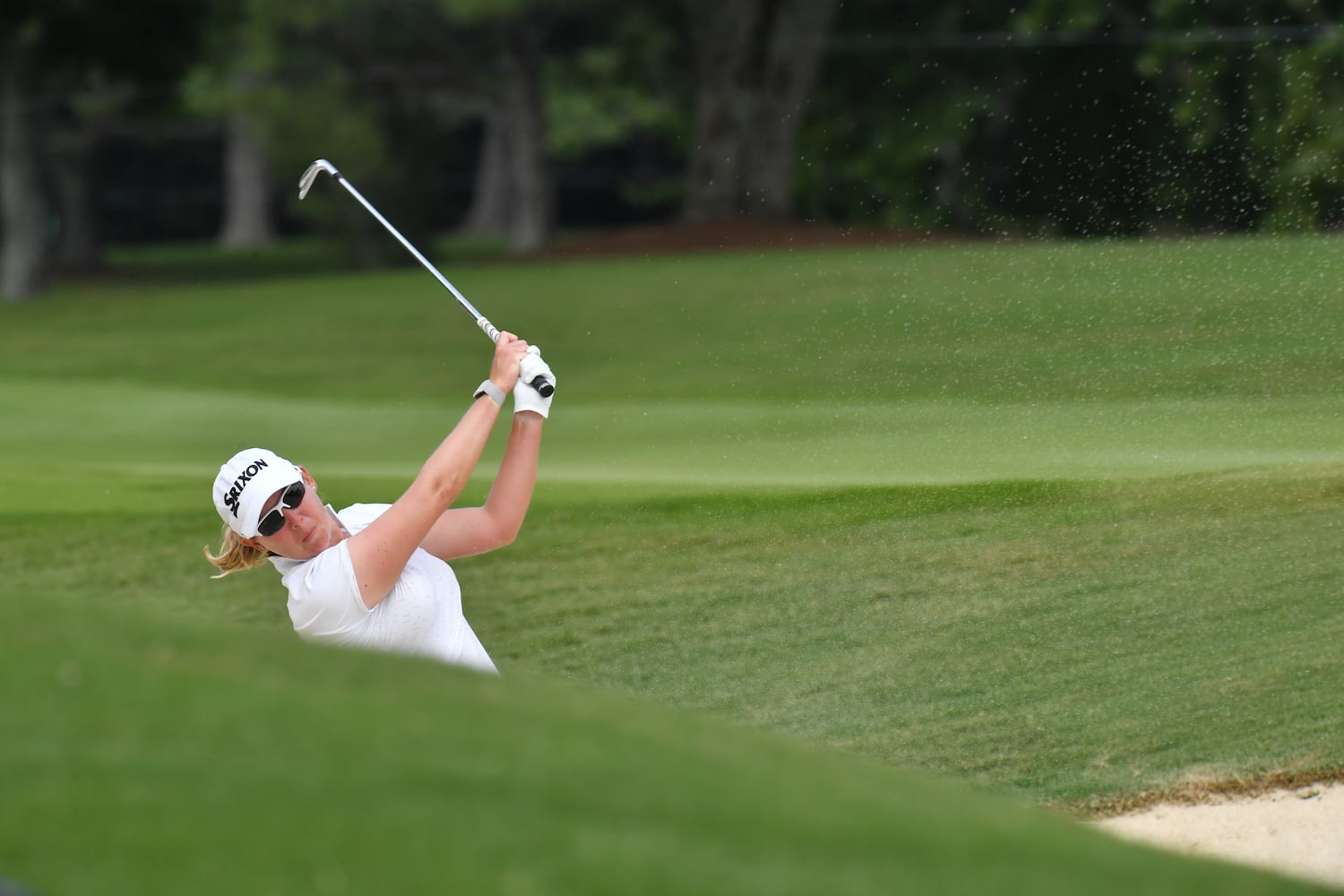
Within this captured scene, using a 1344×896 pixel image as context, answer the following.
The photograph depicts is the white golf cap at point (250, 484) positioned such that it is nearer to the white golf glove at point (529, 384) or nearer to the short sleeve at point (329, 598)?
the short sleeve at point (329, 598)

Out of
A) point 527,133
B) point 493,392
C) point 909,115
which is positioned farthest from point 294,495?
point 527,133

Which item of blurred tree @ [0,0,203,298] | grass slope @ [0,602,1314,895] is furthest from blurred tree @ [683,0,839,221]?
grass slope @ [0,602,1314,895]

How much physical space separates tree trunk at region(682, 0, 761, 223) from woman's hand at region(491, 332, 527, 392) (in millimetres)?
20653

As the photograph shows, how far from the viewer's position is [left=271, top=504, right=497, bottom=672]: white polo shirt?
3.88m

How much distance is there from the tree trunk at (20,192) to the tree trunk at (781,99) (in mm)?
10686

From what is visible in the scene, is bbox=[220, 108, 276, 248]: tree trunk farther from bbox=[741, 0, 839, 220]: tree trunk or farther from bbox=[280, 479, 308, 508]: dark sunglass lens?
bbox=[280, 479, 308, 508]: dark sunglass lens

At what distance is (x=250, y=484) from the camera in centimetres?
396

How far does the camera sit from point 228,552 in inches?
166

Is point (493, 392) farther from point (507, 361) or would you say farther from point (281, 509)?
point (281, 509)

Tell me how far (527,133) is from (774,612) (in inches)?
1016

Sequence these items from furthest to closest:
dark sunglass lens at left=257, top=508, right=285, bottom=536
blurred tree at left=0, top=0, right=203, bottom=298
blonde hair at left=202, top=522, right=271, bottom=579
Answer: blurred tree at left=0, top=0, right=203, bottom=298 < blonde hair at left=202, top=522, right=271, bottom=579 < dark sunglass lens at left=257, top=508, right=285, bottom=536

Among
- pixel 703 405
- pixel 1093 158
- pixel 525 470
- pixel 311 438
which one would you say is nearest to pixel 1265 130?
pixel 1093 158

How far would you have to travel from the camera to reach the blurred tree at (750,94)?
79.2 ft

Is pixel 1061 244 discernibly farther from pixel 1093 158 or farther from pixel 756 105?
pixel 1093 158
